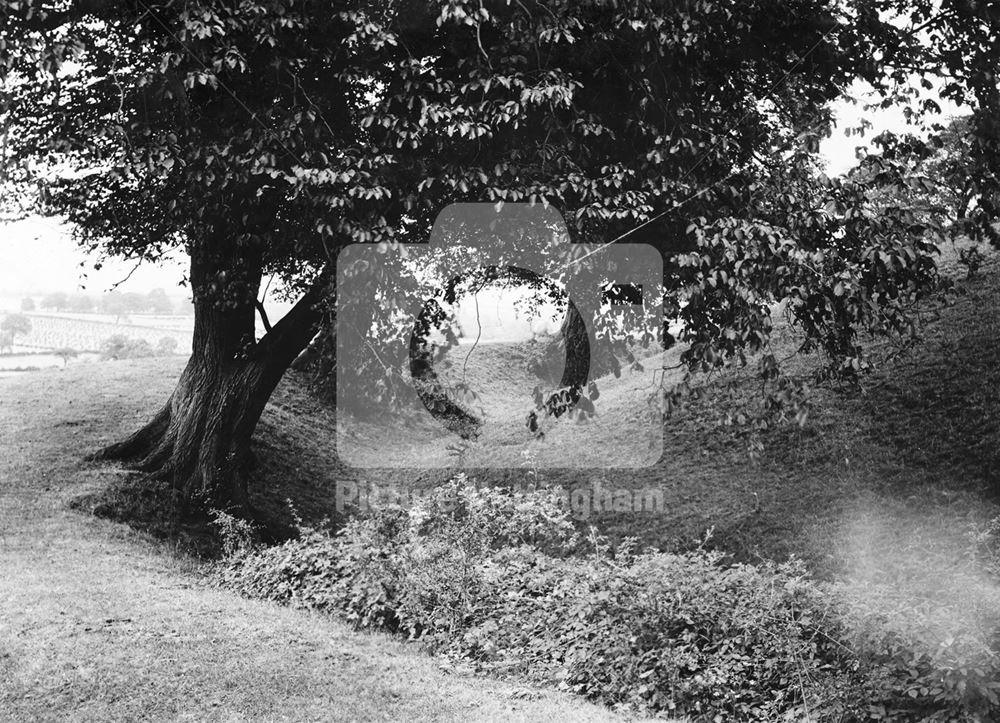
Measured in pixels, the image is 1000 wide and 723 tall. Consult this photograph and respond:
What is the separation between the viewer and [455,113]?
10.1m

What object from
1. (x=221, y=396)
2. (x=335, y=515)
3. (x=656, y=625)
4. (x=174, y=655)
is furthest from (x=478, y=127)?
(x=335, y=515)

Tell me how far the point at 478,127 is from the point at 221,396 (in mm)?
7359

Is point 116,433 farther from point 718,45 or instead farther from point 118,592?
point 718,45

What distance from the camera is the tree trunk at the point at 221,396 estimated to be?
14.5m

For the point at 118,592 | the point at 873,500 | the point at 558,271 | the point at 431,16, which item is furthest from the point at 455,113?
the point at 873,500

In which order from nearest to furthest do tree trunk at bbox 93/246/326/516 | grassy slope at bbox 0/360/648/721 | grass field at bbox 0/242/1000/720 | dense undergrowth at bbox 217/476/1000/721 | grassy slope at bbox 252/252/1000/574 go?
dense undergrowth at bbox 217/476/1000/721, grassy slope at bbox 0/360/648/721, grass field at bbox 0/242/1000/720, grassy slope at bbox 252/252/1000/574, tree trunk at bbox 93/246/326/516

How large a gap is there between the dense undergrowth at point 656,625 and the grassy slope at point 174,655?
0.52m

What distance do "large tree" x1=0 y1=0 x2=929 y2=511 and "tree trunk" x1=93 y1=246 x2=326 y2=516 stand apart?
1480 millimetres

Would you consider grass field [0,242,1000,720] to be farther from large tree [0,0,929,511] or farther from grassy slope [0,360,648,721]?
Answer: large tree [0,0,929,511]

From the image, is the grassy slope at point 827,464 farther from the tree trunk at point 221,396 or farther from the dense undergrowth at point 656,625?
the dense undergrowth at point 656,625

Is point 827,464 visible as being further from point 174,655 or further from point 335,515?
point 174,655

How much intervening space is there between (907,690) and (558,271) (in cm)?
661

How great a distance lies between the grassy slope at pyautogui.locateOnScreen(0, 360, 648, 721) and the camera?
683 centimetres

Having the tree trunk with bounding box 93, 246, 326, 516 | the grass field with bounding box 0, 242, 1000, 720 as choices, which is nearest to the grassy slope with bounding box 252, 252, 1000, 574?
the grass field with bounding box 0, 242, 1000, 720
